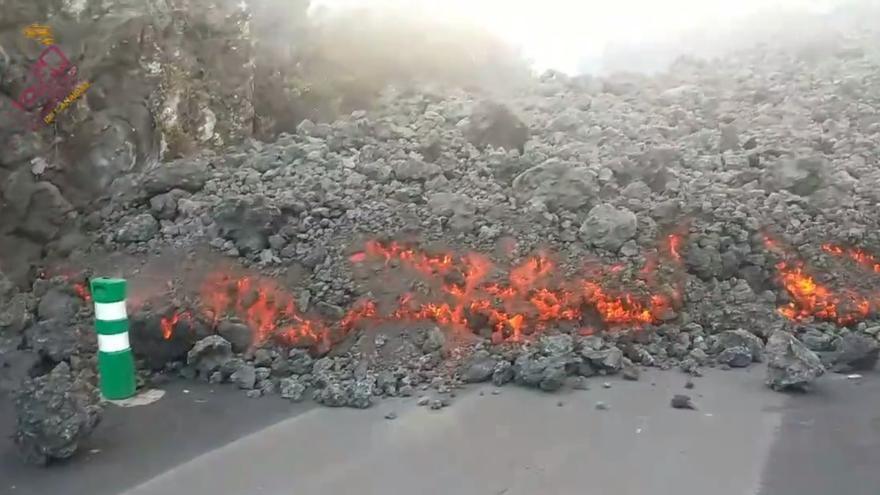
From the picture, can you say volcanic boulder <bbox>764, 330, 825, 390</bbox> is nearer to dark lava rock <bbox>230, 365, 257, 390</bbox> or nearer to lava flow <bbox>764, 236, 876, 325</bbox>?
lava flow <bbox>764, 236, 876, 325</bbox>

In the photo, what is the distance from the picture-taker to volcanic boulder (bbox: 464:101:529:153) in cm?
795

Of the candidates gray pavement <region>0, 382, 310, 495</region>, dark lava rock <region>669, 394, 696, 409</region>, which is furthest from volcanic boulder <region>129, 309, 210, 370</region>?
dark lava rock <region>669, 394, 696, 409</region>

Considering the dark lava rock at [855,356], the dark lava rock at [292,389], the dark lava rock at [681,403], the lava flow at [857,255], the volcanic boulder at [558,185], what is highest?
the volcanic boulder at [558,185]

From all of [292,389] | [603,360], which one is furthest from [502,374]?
[292,389]

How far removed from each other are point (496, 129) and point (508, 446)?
13.4 ft

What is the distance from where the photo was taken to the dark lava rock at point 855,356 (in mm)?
5568

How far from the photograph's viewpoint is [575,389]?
17.3 ft

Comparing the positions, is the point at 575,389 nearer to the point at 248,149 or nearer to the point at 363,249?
the point at 363,249

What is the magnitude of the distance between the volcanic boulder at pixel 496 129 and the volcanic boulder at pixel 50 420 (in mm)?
4326

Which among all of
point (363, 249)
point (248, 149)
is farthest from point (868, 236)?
point (248, 149)

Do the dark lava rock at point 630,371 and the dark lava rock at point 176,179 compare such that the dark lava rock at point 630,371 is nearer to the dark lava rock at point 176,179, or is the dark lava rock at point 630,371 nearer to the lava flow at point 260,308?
the lava flow at point 260,308

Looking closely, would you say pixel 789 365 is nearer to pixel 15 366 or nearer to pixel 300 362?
pixel 300 362

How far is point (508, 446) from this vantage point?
449 cm

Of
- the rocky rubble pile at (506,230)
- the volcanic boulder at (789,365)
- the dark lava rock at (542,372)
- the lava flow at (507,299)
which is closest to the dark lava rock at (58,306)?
the rocky rubble pile at (506,230)
